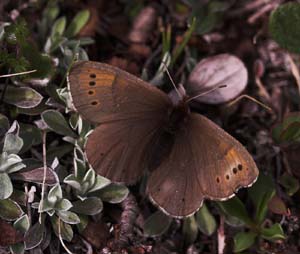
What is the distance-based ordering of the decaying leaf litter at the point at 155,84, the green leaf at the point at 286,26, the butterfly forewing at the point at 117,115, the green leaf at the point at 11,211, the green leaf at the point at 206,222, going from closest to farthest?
the butterfly forewing at the point at 117,115 < the green leaf at the point at 11,211 < the decaying leaf litter at the point at 155,84 < the green leaf at the point at 206,222 < the green leaf at the point at 286,26

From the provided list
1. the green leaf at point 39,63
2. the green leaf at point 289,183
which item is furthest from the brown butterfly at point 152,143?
the green leaf at point 289,183

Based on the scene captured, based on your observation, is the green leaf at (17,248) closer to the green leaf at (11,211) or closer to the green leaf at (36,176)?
the green leaf at (11,211)

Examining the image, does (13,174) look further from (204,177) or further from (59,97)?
(204,177)

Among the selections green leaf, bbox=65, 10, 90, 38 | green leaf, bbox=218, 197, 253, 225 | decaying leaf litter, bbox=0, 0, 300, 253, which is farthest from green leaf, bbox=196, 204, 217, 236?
green leaf, bbox=65, 10, 90, 38

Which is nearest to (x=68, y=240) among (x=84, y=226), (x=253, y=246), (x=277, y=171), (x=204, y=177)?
(x=84, y=226)

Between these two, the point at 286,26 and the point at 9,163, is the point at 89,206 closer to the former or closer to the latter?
the point at 9,163

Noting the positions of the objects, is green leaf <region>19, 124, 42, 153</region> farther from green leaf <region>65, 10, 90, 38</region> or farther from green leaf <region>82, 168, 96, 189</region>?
green leaf <region>65, 10, 90, 38</region>

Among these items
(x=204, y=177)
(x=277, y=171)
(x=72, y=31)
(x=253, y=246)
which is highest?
(x=72, y=31)
